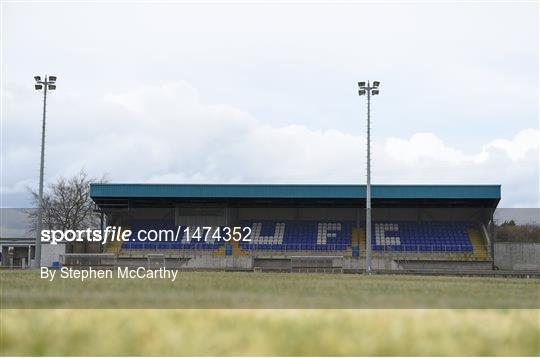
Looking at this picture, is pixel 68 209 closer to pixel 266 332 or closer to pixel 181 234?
pixel 181 234

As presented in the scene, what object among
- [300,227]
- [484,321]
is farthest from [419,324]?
[300,227]

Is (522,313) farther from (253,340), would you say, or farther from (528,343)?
(253,340)

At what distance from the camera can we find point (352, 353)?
233 inches

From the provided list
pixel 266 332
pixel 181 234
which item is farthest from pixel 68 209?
pixel 266 332

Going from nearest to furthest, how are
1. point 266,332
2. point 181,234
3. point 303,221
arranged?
point 266,332 < point 181,234 < point 303,221

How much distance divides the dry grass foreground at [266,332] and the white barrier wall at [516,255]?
44.4 metres

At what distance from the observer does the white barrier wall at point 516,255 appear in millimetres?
50594

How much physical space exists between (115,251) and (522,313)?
1804 inches

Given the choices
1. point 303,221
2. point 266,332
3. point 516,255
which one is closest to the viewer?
point 266,332

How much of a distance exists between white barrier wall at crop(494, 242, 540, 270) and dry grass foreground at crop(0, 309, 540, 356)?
146ft

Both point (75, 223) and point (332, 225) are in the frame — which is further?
point (75, 223)

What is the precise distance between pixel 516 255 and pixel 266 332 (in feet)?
157

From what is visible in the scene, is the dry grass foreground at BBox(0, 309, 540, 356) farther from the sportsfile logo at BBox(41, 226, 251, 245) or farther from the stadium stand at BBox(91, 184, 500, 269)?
the sportsfile logo at BBox(41, 226, 251, 245)

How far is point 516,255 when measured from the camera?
167 feet
